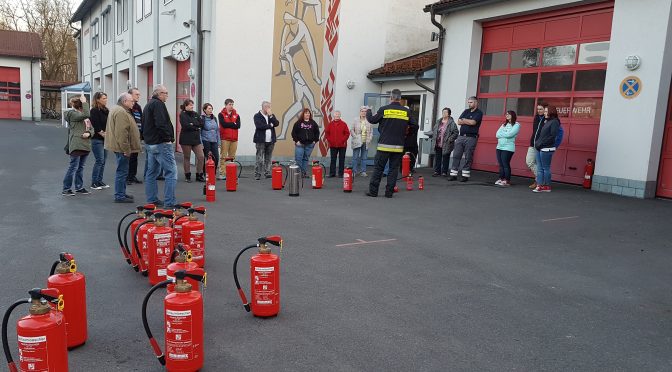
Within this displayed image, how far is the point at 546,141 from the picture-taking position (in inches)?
419

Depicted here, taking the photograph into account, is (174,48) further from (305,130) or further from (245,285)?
(245,285)

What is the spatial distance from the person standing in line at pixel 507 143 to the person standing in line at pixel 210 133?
6.62 metres

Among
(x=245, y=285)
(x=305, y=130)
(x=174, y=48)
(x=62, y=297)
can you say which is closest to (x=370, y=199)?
(x=305, y=130)

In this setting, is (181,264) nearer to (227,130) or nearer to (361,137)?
(227,130)

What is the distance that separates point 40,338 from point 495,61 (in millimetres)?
→ 13333

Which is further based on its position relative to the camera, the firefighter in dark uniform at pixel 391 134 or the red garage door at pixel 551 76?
the red garage door at pixel 551 76

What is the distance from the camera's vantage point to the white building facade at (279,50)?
14.6 metres

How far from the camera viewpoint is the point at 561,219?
8344 millimetres

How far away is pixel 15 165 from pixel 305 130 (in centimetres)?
776

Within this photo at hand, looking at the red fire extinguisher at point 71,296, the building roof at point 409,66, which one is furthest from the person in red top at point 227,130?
the red fire extinguisher at point 71,296

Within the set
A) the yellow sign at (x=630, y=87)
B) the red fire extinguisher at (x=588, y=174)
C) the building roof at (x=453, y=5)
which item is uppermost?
the building roof at (x=453, y=5)

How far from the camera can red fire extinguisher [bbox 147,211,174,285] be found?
177 inches

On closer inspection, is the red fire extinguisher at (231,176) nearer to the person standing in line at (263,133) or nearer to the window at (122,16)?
the person standing in line at (263,133)

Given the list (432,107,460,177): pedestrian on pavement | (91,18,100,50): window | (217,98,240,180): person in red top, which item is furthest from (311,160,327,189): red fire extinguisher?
(91,18,100,50): window
